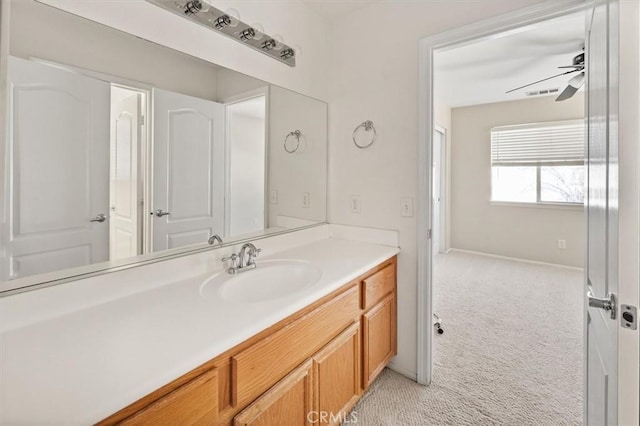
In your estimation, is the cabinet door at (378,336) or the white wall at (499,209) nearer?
the cabinet door at (378,336)

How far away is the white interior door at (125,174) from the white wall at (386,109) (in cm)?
129

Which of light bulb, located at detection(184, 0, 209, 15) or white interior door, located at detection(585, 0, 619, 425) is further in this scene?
light bulb, located at detection(184, 0, 209, 15)

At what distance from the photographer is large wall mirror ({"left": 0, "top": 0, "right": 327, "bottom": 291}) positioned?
3.05 ft

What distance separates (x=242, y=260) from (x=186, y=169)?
19.3 inches

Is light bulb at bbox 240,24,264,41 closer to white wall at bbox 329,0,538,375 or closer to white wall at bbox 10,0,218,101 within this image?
white wall at bbox 10,0,218,101

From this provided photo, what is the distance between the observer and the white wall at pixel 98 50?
0.94 meters

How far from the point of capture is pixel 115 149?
1119 millimetres

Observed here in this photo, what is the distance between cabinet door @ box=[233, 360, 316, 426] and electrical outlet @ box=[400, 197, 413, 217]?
1060 mm

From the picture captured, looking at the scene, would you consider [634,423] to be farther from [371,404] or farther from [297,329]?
[371,404]

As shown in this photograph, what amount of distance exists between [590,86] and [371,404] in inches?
69.6

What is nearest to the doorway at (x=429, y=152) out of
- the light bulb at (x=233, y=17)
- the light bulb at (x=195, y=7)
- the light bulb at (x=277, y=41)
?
the light bulb at (x=277, y=41)

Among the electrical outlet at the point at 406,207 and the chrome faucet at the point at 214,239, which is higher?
the electrical outlet at the point at 406,207

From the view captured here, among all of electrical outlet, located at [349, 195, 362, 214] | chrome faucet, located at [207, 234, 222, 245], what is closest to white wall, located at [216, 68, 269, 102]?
chrome faucet, located at [207, 234, 222, 245]

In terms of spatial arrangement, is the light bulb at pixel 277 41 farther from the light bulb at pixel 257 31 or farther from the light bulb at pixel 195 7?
the light bulb at pixel 195 7
